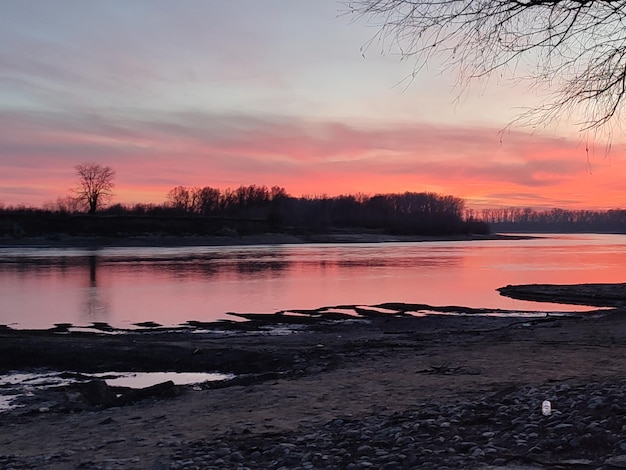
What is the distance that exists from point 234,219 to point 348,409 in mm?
122164

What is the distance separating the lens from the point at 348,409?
8.57m

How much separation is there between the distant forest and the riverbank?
9307 centimetres

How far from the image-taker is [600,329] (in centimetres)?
1711

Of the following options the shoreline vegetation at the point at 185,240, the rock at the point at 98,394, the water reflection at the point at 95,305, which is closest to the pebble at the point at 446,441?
the rock at the point at 98,394

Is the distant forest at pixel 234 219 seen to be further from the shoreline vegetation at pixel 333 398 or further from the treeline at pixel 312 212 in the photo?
the shoreline vegetation at pixel 333 398

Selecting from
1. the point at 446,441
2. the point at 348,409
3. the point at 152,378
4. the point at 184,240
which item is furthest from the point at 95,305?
the point at 184,240

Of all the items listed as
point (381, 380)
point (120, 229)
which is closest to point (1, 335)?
point (381, 380)

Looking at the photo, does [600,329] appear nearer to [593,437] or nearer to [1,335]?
[593,437]

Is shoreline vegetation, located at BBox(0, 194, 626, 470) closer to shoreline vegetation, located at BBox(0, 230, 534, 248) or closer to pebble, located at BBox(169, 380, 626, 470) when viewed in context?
pebble, located at BBox(169, 380, 626, 470)

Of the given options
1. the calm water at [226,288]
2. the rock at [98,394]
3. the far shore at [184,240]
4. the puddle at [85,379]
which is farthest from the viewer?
the far shore at [184,240]

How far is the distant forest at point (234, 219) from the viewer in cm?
10631

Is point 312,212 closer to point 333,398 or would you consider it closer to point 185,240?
point 185,240

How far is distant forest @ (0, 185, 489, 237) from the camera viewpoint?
106 metres

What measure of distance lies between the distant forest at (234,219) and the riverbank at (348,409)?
9307cm
